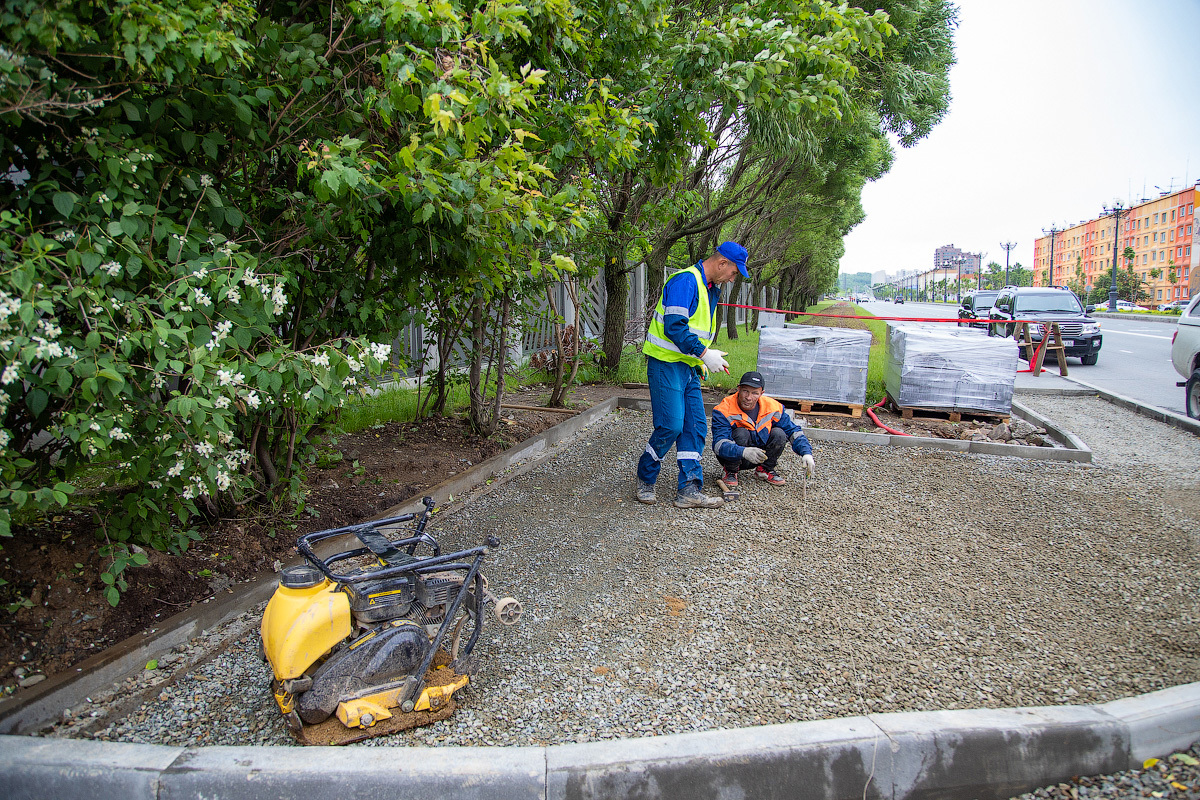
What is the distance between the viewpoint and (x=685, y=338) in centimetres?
475

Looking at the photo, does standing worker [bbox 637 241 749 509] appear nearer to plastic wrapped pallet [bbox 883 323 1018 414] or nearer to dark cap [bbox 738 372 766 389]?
dark cap [bbox 738 372 766 389]

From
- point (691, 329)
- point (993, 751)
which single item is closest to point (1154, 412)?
point (691, 329)

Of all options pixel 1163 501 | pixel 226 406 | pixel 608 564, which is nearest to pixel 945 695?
pixel 608 564

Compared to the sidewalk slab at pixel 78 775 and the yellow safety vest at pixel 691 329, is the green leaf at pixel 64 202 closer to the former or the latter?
the sidewalk slab at pixel 78 775

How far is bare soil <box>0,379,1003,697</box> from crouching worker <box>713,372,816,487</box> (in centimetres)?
217

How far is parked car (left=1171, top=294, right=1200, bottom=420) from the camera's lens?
892cm

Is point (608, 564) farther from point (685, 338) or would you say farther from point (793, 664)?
point (685, 338)

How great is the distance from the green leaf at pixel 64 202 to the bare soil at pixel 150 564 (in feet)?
5.07

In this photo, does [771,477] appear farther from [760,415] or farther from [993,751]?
[993,751]

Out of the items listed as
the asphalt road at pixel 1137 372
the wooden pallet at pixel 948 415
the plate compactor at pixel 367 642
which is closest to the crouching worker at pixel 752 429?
the plate compactor at pixel 367 642

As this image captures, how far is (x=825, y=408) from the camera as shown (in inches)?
316

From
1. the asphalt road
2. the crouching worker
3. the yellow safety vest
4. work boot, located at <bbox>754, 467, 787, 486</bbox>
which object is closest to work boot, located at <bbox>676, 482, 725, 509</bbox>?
the crouching worker

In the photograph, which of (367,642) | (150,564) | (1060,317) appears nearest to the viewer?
(367,642)

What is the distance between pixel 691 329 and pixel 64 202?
3553mm
